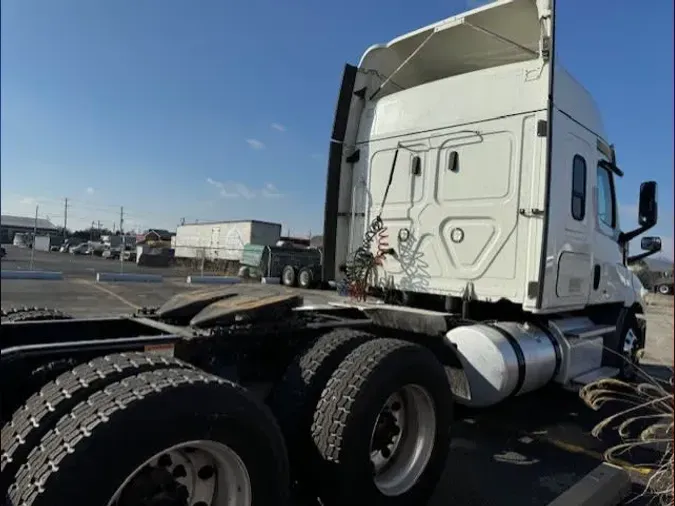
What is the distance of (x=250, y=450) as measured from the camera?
2.24 metres

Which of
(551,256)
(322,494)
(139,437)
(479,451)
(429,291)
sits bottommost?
(479,451)

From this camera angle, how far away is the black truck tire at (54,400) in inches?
74.6

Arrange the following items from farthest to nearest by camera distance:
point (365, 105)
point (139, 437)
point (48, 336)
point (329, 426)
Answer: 1. point (365, 105)
2. point (48, 336)
3. point (329, 426)
4. point (139, 437)

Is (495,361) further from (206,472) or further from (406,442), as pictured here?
(206,472)

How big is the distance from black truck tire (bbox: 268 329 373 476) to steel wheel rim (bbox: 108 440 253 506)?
59cm

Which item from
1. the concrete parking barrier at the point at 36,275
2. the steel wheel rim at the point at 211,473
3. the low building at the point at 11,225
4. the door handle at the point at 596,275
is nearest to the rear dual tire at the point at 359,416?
the steel wheel rim at the point at 211,473

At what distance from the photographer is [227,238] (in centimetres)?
3731

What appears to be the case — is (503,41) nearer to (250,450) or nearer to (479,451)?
(479,451)

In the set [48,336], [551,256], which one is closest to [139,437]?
[48,336]

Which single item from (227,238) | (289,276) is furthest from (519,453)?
(227,238)

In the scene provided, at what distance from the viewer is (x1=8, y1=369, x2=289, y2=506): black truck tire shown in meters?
1.78

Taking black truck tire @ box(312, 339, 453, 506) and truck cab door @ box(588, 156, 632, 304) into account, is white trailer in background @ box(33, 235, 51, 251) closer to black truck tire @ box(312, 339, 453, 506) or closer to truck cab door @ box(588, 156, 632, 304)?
black truck tire @ box(312, 339, 453, 506)

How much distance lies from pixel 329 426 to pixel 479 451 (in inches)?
90.2

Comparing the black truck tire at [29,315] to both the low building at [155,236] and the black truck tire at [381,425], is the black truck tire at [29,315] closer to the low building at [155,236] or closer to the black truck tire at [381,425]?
the black truck tire at [381,425]
